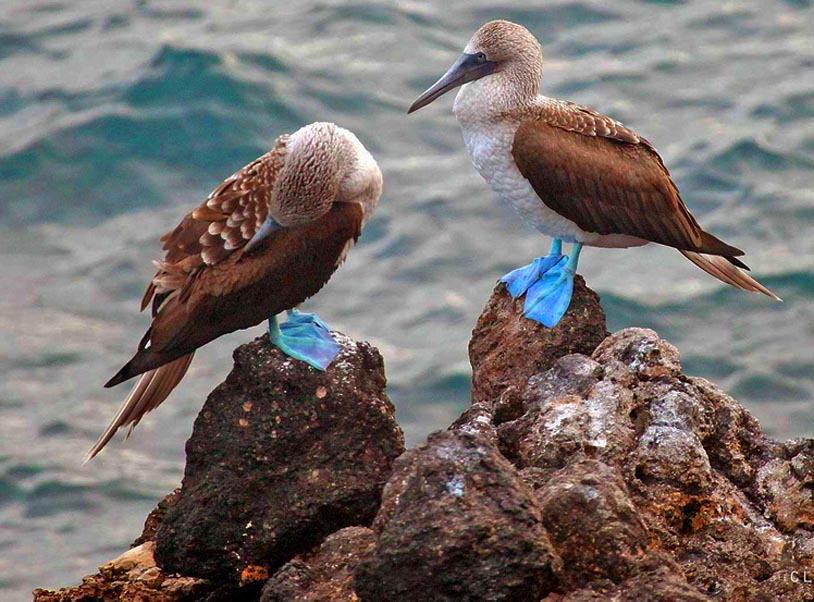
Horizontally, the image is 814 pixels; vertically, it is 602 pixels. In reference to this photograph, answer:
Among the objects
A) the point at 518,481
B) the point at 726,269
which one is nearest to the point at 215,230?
the point at 518,481

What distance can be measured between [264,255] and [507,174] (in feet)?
4.94

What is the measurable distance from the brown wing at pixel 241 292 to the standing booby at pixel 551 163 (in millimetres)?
1167

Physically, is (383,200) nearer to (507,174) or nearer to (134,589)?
(507,174)

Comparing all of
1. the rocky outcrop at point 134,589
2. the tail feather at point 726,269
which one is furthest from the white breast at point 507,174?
the rocky outcrop at point 134,589

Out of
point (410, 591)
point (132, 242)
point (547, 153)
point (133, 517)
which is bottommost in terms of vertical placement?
point (133, 517)

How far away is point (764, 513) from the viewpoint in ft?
19.3

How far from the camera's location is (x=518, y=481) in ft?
16.3

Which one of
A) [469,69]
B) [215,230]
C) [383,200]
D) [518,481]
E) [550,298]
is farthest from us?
[383,200]

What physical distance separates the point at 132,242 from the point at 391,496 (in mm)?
9815

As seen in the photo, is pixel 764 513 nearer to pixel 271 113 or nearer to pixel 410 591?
pixel 410 591

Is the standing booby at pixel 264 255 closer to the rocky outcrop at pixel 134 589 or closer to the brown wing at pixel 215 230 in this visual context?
the brown wing at pixel 215 230

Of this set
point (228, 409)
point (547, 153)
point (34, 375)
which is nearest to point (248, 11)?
point (34, 375)

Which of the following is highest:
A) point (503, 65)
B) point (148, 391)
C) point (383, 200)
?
point (503, 65)

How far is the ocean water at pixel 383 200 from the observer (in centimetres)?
1295
